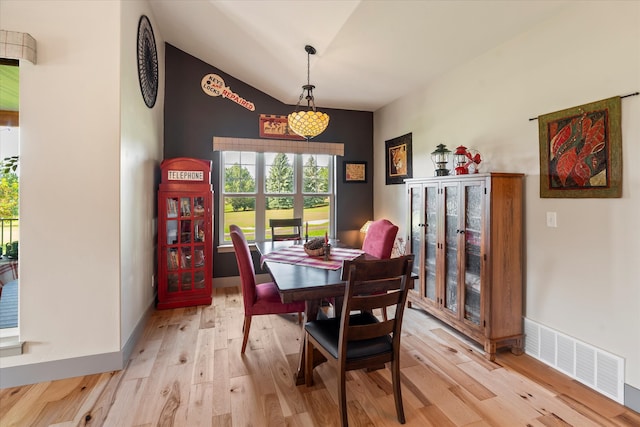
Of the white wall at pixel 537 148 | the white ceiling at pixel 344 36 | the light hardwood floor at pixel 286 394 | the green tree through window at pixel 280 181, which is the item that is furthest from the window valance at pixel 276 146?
the light hardwood floor at pixel 286 394

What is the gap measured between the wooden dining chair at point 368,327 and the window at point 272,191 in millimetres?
2632

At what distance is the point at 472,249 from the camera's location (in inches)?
102

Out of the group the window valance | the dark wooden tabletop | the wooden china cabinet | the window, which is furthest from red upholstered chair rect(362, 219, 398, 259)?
the window valance

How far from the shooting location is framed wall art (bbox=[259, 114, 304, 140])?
4.27 m

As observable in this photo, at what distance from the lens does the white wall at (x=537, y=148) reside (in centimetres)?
183

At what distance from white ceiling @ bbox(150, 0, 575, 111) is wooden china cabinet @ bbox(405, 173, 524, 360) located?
120 cm

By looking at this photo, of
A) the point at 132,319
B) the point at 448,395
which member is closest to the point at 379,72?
the point at 448,395

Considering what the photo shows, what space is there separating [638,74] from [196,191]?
378 cm

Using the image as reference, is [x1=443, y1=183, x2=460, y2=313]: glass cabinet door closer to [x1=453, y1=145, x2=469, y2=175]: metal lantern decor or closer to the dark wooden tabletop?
[x1=453, y1=145, x2=469, y2=175]: metal lantern decor

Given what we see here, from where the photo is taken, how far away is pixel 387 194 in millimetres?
4449

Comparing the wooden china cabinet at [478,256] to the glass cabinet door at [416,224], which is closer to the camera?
the wooden china cabinet at [478,256]

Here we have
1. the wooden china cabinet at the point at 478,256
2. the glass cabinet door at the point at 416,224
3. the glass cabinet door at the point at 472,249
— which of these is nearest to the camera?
the wooden china cabinet at the point at 478,256

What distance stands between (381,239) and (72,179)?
2.48 meters

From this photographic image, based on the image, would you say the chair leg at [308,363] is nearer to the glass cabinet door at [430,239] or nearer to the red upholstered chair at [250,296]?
the red upholstered chair at [250,296]
